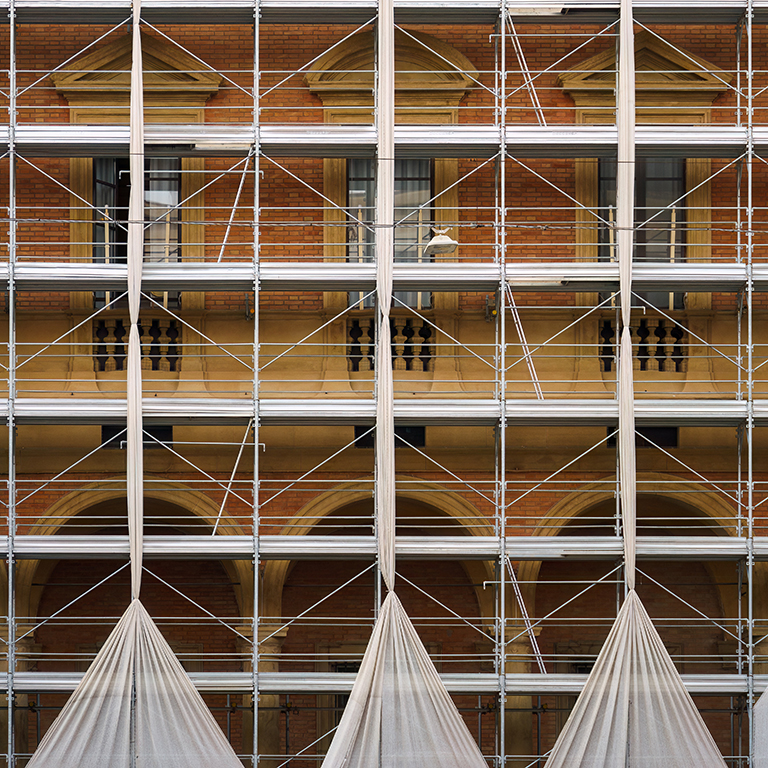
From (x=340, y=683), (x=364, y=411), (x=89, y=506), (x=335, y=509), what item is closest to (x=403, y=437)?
(x=364, y=411)

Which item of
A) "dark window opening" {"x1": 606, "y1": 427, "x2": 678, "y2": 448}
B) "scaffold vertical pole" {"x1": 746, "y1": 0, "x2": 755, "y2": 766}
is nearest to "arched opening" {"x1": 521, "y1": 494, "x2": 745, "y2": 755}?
"dark window opening" {"x1": 606, "y1": 427, "x2": 678, "y2": 448}

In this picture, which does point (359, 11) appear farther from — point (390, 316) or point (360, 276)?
point (390, 316)

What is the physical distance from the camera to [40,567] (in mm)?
14641

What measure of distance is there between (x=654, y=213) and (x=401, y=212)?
3.31 meters

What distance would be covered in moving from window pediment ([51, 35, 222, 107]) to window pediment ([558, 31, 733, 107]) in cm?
463

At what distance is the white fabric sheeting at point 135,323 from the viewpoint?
1291 cm

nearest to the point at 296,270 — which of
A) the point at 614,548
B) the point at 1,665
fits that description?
the point at 614,548

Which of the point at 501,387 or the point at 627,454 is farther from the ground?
the point at 501,387

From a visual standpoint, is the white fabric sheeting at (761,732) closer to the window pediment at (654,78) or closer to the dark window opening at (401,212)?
the dark window opening at (401,212)

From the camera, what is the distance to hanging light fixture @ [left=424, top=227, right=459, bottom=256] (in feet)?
43.0

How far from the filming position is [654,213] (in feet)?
48.5

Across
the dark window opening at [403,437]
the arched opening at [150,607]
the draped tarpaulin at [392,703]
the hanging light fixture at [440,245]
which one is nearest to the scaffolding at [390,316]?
the dark window opening at [403,437]

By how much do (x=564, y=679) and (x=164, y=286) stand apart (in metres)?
6.50

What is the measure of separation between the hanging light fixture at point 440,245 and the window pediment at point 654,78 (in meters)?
2.77
